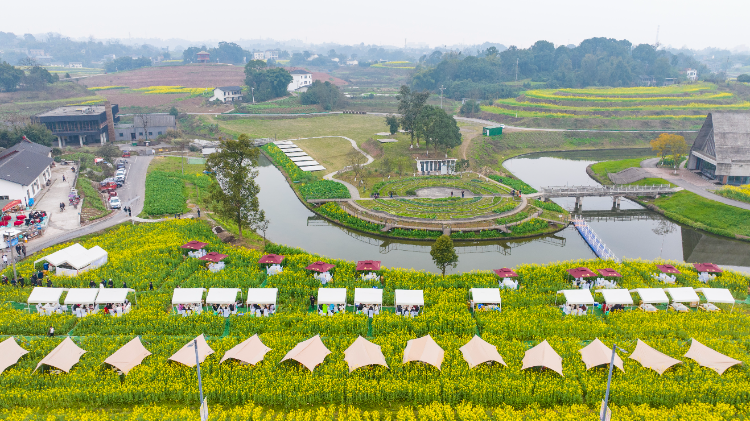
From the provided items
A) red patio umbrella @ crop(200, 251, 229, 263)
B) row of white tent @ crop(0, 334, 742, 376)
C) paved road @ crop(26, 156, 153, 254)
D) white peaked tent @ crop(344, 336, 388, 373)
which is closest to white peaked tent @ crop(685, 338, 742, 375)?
row of white tent @ crop(0, 334, 742, 376)

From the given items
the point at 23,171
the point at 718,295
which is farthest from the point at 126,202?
the point at 718,295

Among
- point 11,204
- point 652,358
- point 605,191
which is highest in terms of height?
point 11,204

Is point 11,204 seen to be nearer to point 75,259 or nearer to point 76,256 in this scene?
point 76,256

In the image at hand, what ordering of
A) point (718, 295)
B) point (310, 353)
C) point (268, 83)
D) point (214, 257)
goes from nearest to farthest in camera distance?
point (310, 353)
point (718, 295)
point (214, 257)
point (268, 83)

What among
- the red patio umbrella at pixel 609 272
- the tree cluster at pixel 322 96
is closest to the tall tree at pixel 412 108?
the red patio umbrella at pixel 609 272

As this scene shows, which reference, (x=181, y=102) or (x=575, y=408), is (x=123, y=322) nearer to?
(x=575, y=408)

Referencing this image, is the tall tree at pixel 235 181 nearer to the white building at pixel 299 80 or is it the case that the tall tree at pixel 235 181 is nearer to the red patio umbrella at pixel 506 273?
the red patio umbrella at pixel 506 273

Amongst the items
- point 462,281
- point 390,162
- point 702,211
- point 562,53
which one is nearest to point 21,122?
point 390,162
